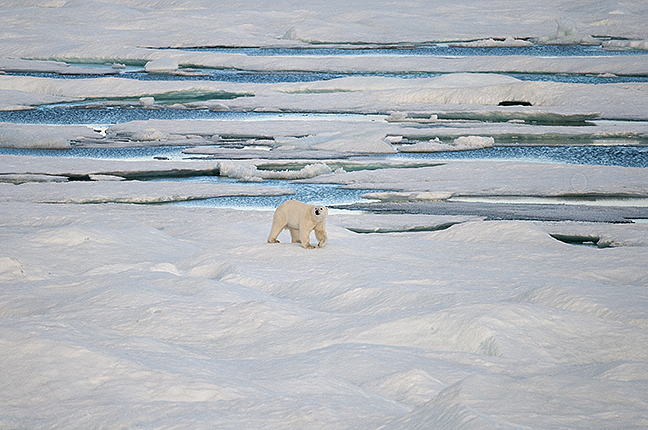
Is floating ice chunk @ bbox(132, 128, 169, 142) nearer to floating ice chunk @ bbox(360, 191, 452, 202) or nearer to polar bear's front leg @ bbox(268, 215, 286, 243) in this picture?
floating ice chunk @ bbox(360, 191, 452, 202)

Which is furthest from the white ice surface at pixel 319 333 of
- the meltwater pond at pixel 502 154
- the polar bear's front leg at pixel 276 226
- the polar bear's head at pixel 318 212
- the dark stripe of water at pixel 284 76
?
the dark stripe of water at pixel 284 76

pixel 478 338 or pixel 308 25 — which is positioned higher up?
pixel 308 25

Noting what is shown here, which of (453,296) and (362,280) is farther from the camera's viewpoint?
(362,280)

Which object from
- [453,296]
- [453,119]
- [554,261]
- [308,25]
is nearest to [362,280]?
[453,296]

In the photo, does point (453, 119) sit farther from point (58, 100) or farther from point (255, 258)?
point (255, 258)

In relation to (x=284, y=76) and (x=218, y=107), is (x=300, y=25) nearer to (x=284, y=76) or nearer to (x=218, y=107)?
(x=284, y=76)

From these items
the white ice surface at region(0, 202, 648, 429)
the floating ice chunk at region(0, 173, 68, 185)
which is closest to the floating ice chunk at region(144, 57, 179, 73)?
the floating ice chunk at region(0, 173, 68, 185)
